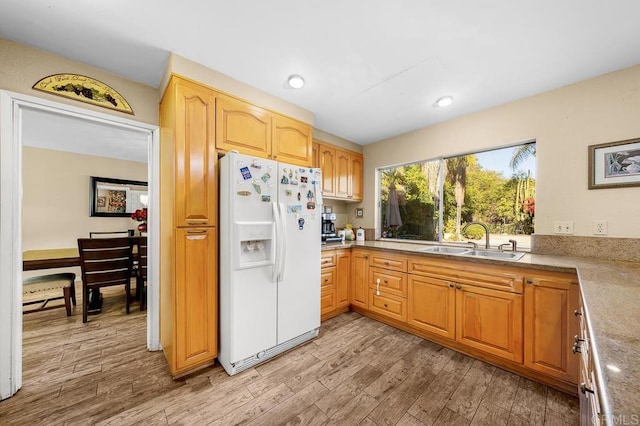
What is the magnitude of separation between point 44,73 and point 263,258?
6.75 ft

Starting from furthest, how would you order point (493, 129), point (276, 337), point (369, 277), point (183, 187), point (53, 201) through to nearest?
point (53, 201) → point (369, 277) → point (493, 129) → point (276, 337) → point (183, 187)

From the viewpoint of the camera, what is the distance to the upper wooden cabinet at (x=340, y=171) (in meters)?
3.19

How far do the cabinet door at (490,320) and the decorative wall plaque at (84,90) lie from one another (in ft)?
10.9

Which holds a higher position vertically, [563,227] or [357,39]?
[357,39]

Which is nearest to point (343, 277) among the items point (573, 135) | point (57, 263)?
point (573, 135)

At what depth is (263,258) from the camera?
199 cm

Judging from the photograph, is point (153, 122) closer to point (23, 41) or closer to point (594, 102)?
point (23, 41)

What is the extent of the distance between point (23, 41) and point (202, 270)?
1.96 metres

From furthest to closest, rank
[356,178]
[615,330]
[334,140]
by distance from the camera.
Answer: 1. [356,178]
2. [334,140]
3. [615,330]

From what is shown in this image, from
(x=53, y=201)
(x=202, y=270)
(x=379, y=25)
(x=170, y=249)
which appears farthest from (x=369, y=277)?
(x=53, y=201)

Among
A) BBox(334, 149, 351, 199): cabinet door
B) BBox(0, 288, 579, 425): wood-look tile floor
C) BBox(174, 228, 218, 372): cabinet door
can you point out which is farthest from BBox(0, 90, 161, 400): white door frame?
BBox(334, 149, 351, 199): cabinet door

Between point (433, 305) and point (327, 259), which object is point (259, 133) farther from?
point (433, 305)

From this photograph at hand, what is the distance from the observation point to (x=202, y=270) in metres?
1.88

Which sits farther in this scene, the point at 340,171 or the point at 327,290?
the point at 340,171
